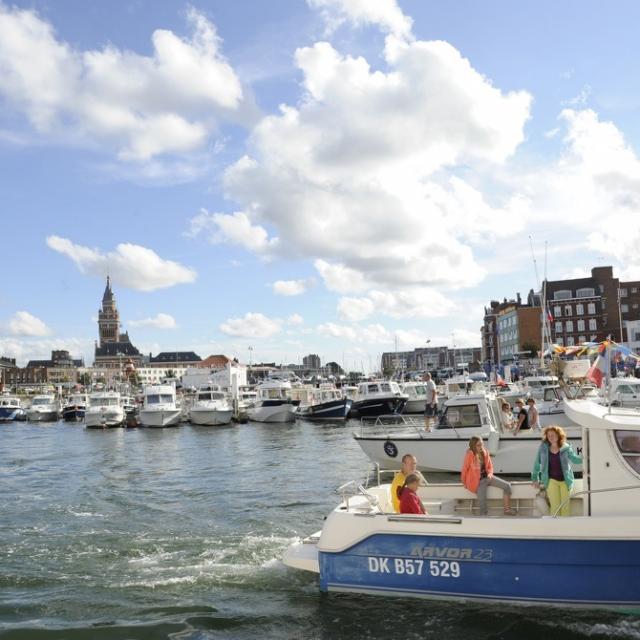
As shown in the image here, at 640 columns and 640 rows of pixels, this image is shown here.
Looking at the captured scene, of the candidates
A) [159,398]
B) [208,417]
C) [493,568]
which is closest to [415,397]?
[208,417]

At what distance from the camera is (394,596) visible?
977 cm

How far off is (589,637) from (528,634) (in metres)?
0.77

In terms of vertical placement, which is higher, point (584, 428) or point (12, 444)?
point (584, 428)

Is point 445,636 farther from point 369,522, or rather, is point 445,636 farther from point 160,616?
point 160,616

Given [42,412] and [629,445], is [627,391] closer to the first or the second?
[629,445]

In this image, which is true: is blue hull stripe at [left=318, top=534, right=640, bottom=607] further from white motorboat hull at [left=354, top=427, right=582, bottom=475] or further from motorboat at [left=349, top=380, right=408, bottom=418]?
motorboat at [left=349, top=380, right=408, bottom=418]

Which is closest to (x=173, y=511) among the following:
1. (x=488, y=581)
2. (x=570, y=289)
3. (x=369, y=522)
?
(x=369, y=522)

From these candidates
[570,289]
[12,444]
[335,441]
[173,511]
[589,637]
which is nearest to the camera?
[589,637]

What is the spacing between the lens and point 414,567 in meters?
9.59

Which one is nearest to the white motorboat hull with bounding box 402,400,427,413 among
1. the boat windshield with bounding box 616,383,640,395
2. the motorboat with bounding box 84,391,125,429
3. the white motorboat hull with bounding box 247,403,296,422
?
the white motorboat hull with bounding box 247,403,296,422

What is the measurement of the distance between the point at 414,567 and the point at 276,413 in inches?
1786

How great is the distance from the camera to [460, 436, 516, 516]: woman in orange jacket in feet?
36.1

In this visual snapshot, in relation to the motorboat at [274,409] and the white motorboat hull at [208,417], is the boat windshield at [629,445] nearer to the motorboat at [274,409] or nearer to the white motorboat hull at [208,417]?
the motorboat at [274,409]

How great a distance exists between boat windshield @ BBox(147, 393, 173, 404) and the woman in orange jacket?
45.1 metres
